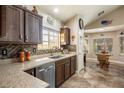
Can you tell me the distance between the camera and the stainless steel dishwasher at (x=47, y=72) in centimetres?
225

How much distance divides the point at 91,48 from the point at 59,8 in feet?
19.1

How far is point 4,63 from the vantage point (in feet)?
7.27

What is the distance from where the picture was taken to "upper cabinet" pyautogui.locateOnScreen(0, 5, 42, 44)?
6.00 feet

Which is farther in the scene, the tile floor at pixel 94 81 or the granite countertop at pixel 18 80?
the tile floor at pixel 94 81

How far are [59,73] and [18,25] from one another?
1.75m

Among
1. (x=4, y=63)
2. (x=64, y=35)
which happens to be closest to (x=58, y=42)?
(x=64, y=35)

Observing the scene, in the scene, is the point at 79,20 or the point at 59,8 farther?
the point at 79,20

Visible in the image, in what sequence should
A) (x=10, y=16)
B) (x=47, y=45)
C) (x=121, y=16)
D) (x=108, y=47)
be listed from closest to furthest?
(x=10, y=16) → (x=47, y=45) → (x=121, y=16) → (x=108, y=47)

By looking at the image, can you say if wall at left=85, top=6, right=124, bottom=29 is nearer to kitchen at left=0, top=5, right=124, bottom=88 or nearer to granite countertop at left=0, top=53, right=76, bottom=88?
kitchen at left=0, top=5, right=124, bottom=88

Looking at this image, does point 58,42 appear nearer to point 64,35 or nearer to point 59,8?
point 64,35

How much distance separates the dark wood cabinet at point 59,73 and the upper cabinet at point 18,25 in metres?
0.89

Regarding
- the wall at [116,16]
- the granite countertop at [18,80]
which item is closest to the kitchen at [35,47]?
the granite countertop at [18,80]

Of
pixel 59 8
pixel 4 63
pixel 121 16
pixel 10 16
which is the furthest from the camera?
pixel 121 16

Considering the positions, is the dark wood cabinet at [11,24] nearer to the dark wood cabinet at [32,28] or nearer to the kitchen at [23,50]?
the kitchen at [23,50]
